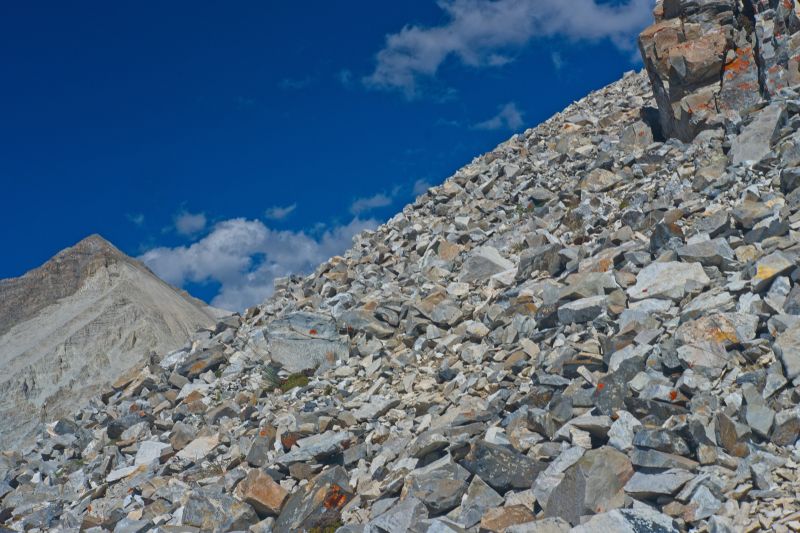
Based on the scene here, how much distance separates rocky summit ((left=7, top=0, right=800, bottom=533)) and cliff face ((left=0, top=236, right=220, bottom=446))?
3.85 metres

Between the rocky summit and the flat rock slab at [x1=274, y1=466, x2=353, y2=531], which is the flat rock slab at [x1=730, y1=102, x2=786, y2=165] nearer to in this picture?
the rocky summit

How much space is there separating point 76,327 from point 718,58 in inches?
820

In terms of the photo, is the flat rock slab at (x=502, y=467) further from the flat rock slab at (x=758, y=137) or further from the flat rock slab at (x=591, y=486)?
the flat rock slab at (x=758, y=137)

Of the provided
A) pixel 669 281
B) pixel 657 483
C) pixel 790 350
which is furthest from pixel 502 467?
pixel 669 281

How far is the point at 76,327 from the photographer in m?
22.3

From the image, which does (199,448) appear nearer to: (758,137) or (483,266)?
(483,266)

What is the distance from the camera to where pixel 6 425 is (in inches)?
787

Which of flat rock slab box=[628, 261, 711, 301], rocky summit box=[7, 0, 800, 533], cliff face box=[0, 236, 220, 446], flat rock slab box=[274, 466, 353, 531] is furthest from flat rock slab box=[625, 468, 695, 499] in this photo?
cliff face box=[0, 236, 220, 446]

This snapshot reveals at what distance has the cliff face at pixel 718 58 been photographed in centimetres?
1683

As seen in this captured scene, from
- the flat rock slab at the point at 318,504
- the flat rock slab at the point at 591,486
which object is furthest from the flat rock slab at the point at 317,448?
the flat rock slab at the point at 591,486

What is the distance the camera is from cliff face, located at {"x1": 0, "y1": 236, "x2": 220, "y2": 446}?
20688 mm

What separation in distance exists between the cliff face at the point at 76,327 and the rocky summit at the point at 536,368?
3854 mm

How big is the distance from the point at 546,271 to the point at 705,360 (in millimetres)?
6387

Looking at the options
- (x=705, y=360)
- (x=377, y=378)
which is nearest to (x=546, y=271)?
(x=377, y=378)
